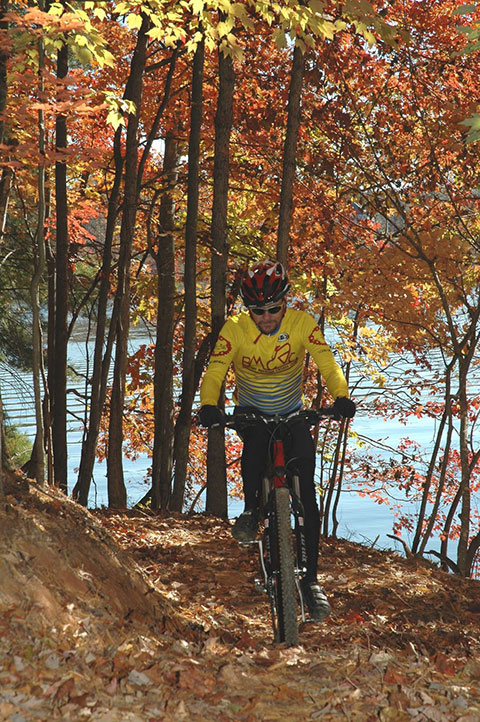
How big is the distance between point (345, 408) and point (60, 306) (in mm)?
7290

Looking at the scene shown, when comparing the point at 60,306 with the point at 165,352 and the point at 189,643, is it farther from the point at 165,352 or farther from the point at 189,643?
the point at 189,643

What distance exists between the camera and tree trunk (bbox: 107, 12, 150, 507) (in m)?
10.1

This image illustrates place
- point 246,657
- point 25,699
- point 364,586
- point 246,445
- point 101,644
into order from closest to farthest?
point 25,699 → point 101,644 → point 246,657 → point 246,445 → point 364,586

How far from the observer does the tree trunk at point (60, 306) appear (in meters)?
10.6

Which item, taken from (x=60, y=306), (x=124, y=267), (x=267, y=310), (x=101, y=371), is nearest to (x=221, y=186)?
(x=124, y=267)

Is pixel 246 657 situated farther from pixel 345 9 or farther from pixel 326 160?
pixel 326 160

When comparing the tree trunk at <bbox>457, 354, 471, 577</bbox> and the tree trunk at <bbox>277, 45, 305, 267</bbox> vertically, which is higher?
the tree trunk at <bbox>277, 45, 305, 267</bbox>

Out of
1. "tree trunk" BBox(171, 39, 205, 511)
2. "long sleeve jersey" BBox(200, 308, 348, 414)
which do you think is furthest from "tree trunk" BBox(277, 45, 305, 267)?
"long sleeve jersey" BBox(200, 308, 348, 414)

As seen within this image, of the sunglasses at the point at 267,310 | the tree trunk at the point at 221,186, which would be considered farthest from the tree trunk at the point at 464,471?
the sunglasses at the point at 267,310

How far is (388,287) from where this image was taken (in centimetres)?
1113

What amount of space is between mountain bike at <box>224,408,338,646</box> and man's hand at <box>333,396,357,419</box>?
0.15 feet

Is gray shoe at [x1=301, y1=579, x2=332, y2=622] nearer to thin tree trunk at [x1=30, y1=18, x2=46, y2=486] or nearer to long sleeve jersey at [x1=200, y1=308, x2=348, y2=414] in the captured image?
long sleeve jersey at [x1=200, y1=308, x2=348, y2=414]

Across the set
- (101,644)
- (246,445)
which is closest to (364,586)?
(246,445)

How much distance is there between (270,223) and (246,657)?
10.9 m
